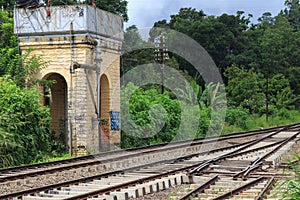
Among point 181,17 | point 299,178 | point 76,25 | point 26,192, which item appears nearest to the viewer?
point 299,178

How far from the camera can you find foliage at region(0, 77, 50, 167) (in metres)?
15.8

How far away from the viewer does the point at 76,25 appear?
19422mm

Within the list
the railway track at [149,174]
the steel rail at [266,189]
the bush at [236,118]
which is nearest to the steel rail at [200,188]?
the railway track at [149,174]

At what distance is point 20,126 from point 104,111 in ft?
17.3

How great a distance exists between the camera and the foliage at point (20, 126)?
15773 millimetres

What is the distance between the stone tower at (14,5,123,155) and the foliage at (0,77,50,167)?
1267 mm

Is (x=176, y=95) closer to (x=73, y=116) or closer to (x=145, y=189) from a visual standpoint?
(x=73, y=116)

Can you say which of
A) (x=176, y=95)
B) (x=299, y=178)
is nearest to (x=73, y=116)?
(x=299, y=178)

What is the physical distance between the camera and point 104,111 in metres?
21.7

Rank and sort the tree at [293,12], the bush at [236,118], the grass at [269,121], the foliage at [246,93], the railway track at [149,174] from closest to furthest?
the railway track at [149,174]
the grass at [269,121]
the bush at [236,118]
the foliage at [246,93]
the tree at [293,12]

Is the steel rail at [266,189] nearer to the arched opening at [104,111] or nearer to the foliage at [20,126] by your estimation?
the foliage at [20,126]

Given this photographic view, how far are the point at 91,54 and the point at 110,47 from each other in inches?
56.7

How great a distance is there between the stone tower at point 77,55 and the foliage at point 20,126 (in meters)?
1.27

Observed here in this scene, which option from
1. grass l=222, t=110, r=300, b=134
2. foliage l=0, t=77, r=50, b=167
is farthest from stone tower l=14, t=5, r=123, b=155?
grass l=222, t=110, r=300, b=134
